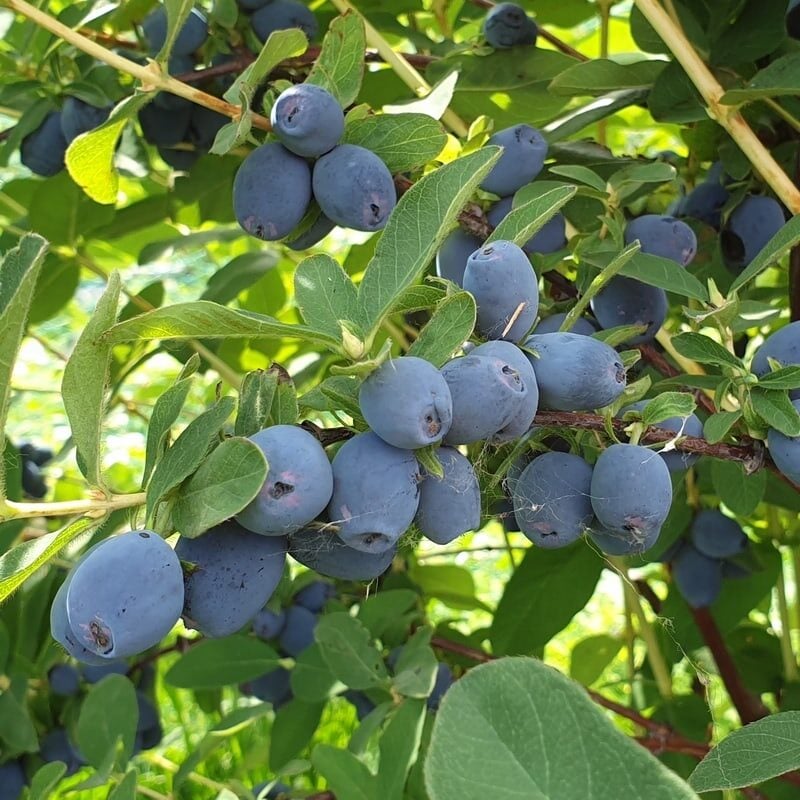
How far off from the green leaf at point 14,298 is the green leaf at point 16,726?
790mm

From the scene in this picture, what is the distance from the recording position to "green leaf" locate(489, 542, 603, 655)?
1.32 meters

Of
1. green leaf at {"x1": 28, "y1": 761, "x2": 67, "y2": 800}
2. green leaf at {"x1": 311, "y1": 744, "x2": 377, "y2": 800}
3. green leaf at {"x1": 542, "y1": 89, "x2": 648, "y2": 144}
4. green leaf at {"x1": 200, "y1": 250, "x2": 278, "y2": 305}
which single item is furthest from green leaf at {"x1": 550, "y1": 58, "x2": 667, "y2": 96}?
green leaf at {"x1": 28, "y1": 761, "x2": 67, "y2": 800}

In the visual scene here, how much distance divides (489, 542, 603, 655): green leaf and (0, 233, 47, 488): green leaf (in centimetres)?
87

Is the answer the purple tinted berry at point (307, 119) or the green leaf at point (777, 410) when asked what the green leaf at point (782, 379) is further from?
the purple tinted berry at point (307, 119)

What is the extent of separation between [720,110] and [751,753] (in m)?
0.61

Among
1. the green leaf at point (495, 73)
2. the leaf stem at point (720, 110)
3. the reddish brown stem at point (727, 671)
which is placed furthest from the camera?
the reddish brown stem at point (727, 671)

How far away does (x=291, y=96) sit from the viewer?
2.54 feet

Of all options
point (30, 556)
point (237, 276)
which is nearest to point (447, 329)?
point (30, 556)

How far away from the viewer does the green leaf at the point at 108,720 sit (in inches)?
44.5

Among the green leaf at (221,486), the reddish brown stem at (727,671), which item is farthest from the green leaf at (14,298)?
the reddish brown stem at (727,671)

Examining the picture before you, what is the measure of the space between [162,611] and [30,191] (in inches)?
46.9

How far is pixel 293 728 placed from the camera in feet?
4.56

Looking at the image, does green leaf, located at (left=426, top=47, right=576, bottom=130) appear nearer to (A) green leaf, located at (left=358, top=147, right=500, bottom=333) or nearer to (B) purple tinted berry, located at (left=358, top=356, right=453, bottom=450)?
(A) green leaf, located at (left=358, top=147, right=500, bottom=333)

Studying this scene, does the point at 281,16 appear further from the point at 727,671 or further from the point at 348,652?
the point at 727,671
